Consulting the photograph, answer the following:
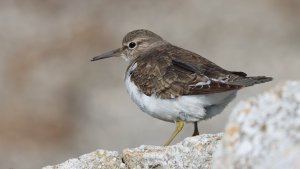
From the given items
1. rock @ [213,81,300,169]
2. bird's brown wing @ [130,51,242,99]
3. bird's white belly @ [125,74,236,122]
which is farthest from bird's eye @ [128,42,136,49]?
rock @ [213,81,300,169]

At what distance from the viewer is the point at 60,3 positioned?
2503 cm

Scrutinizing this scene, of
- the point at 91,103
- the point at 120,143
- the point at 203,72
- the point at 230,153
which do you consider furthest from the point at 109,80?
the point at 230,153

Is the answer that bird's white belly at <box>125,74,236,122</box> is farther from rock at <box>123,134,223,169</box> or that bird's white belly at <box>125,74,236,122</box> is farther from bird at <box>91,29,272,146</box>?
rock at <box>123,134,223,169</box>

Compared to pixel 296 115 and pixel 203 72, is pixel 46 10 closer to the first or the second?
pixel 203 72

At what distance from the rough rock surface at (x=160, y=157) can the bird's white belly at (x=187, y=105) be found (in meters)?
2.52

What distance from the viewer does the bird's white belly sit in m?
10.8

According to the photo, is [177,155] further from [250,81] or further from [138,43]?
[138,43]

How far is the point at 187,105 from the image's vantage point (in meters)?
11.0

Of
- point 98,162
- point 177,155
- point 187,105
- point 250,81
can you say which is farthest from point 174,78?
point 177,155

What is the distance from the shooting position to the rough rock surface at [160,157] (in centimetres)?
782

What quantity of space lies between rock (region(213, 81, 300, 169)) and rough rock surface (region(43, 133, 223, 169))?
249 cm

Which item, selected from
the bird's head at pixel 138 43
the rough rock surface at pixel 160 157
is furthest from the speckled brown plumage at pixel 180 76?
the rough rock surface at pixel 160 157

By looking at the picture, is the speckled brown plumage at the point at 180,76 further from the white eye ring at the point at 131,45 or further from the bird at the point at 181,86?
the white eye ring at the point at 131,45

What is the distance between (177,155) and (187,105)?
10.2 feet
